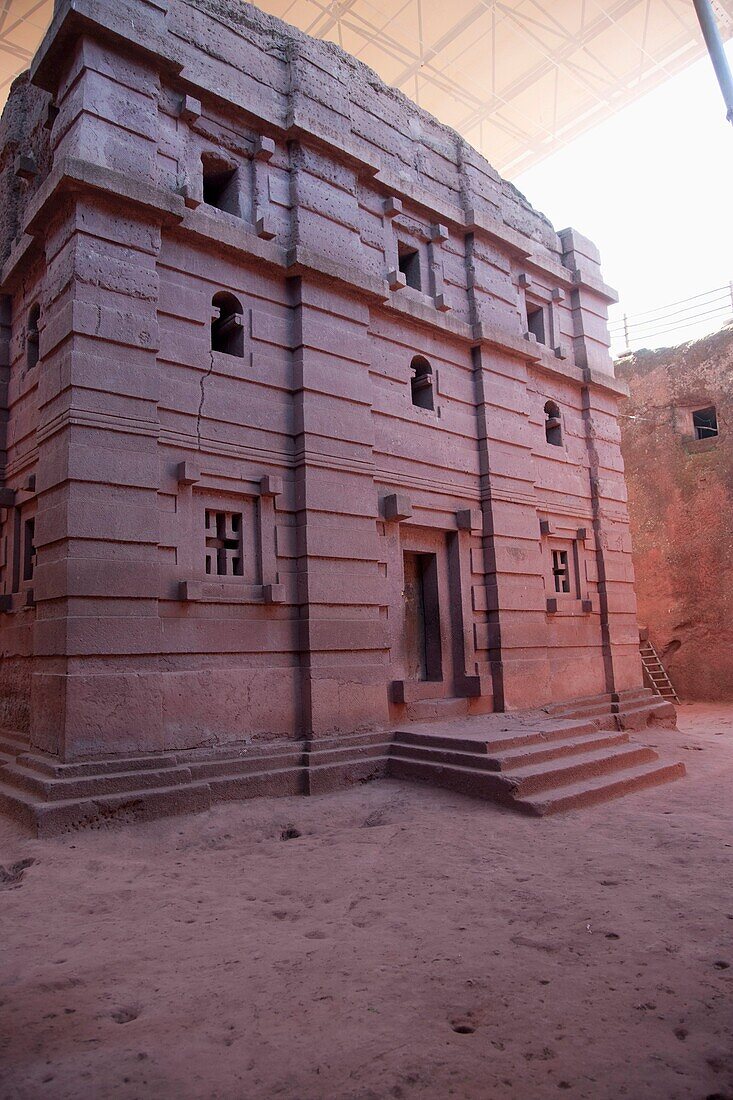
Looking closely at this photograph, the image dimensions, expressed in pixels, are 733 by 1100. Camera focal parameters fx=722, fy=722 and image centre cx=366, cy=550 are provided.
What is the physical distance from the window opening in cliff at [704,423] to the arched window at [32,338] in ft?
56.4

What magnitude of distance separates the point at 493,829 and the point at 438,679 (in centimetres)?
377

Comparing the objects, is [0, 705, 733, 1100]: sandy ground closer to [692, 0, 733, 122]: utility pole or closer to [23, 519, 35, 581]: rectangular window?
[23, 519, 35, 581]: rectangular window

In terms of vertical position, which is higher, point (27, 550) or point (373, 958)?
point (27, 550)

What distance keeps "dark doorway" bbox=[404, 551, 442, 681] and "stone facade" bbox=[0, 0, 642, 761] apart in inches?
1.7

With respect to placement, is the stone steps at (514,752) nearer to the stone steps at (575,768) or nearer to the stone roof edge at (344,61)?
the stone steps at (575,768)

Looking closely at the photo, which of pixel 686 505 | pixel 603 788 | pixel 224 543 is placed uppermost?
pixel 686 505

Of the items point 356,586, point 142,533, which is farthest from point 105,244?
point 356,586

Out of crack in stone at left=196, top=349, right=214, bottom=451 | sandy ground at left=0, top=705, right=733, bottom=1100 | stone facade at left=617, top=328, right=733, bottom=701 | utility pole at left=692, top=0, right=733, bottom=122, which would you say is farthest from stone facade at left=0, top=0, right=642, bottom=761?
stone facade at left=617, top=328, right=733, bottom=701

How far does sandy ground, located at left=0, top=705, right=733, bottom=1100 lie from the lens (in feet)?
9.80

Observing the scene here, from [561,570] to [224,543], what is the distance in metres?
6.68

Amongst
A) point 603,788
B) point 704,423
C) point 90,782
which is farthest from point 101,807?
point 704,423

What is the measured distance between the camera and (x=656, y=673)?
18.7 m

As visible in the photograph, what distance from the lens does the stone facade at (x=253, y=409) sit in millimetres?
7195

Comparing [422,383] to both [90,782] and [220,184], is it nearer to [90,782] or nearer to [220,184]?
[220,184]
